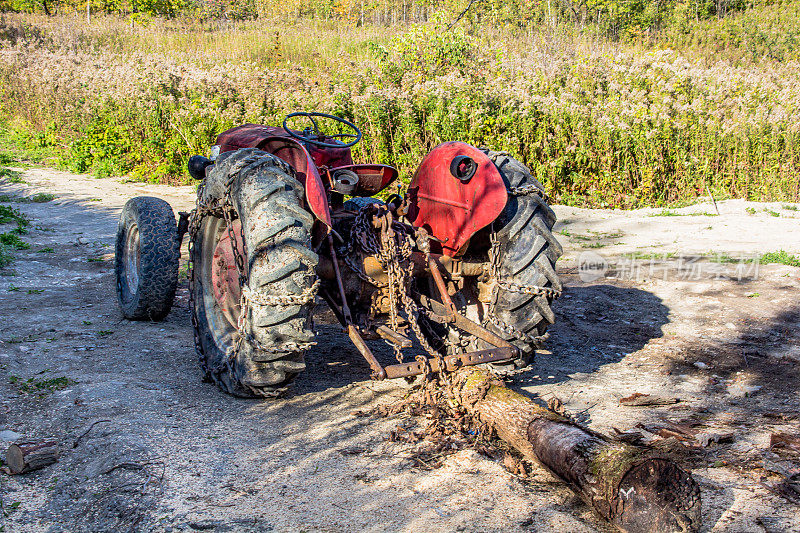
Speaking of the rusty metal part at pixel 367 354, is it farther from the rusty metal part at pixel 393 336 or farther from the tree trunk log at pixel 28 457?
the tree trunk log at pixel 28 457

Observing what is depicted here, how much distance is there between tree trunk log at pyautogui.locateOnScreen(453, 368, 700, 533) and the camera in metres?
2.61

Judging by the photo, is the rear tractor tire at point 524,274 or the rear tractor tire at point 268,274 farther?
the rear tractor tire at point 524,274

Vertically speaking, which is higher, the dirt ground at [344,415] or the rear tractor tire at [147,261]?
the rear tractor tire at [147,261]

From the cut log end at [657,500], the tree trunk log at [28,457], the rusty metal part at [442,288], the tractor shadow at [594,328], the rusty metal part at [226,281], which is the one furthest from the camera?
the tractor shadow at [594,328]

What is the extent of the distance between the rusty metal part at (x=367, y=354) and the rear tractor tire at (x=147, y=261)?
7.62ft

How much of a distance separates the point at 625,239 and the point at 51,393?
7.39 metres

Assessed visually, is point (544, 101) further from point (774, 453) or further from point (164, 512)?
point (164, 512)

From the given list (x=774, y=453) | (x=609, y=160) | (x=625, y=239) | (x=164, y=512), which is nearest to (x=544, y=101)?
(x=609, y=160)

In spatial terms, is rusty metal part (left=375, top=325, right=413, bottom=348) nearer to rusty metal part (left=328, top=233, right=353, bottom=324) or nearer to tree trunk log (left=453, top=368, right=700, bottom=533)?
rusty metal part (left=328, top=233, right=353, bottom=324)

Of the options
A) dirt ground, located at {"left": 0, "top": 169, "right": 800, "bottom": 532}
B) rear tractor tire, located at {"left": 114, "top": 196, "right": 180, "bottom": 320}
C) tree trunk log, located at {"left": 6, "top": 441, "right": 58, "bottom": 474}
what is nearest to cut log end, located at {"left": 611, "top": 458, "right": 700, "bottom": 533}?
dirt ground, located at {"left": 0, "top": 169, "right": 800, "bottom": 532}

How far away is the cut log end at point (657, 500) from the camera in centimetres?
259

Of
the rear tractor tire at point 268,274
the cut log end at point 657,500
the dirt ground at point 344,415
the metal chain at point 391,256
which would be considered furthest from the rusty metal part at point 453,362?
the cut log end at point 657,500

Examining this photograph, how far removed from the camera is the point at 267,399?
162 inches

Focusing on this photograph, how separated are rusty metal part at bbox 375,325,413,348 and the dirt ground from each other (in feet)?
1.52
